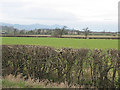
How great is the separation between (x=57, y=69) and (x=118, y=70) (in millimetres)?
2673

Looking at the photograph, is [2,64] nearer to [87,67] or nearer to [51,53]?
[51,53]

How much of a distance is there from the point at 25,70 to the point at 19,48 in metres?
1.16

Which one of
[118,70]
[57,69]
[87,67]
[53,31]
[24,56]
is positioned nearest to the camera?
[118,70]

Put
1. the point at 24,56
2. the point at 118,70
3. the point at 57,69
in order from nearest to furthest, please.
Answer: the point at 118,70 < the point at 57,69 < the point at 24,56

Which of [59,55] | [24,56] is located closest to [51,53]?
[59,55]

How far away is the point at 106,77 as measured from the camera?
6785 mm

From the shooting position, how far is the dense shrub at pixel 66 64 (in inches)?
263

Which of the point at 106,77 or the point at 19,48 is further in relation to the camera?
the point at 19,48

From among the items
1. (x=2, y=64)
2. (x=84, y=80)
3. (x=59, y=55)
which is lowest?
(x=84, y=80)

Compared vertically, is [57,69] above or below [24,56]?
below

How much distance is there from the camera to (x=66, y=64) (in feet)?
23.7

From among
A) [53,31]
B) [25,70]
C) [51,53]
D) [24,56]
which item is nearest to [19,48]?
[24,56]

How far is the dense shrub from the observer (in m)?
6.69

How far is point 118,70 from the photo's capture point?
257 inches
